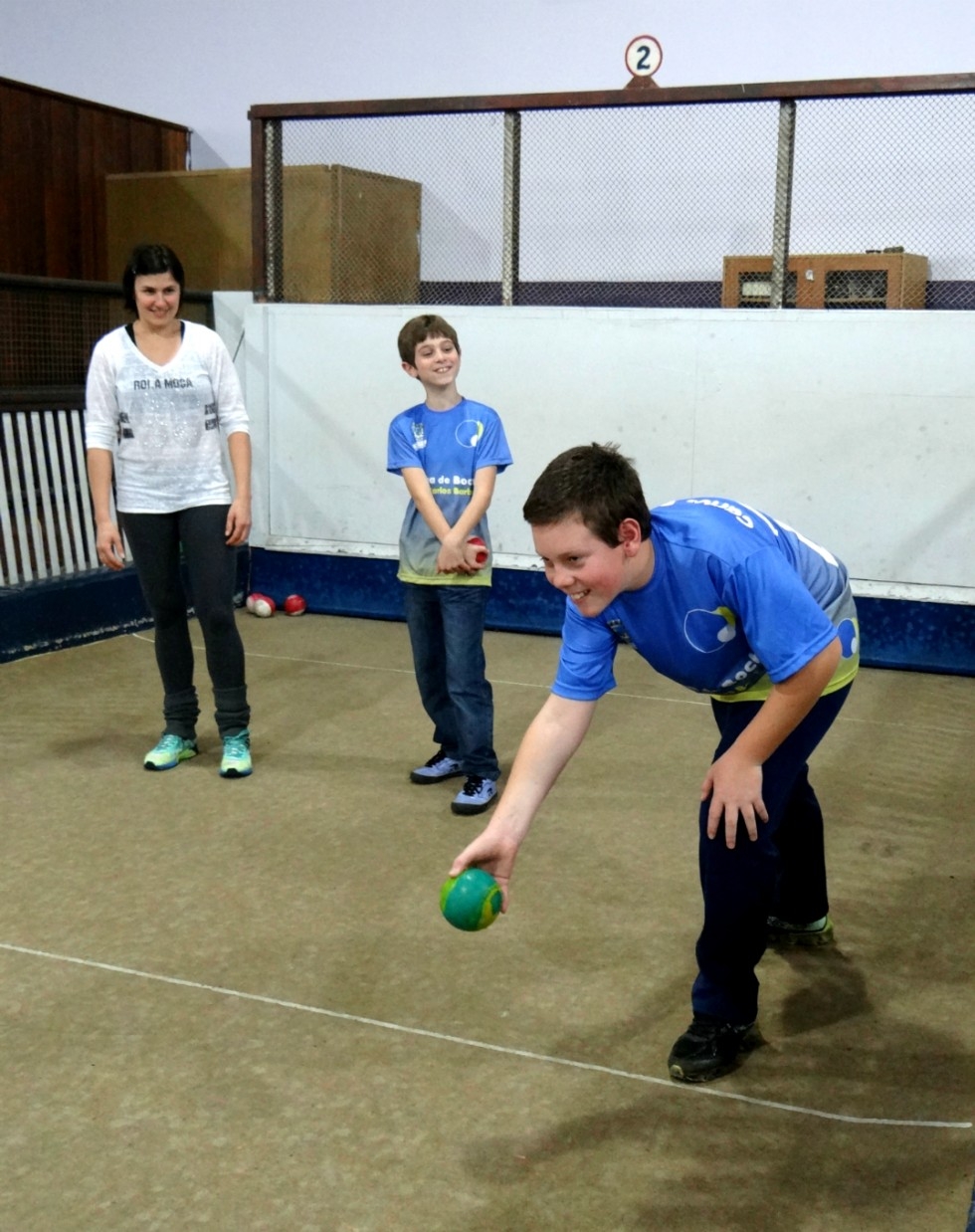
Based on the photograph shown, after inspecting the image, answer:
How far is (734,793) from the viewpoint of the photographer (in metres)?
2.31

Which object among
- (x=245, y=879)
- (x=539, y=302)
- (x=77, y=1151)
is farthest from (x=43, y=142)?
(x=77, y=1151)

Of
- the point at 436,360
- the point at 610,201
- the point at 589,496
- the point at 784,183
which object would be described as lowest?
the point at 589,496

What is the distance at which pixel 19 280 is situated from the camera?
577 centimetres

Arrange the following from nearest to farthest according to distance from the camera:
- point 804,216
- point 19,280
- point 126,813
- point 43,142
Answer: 1. point 126,813
2. point 19,280
3. point 804,216
4. point 43,142

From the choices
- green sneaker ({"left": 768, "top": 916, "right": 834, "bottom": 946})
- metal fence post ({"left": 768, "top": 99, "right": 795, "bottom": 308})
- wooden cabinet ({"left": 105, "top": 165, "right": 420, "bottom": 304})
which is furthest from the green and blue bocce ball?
wooden cabinet ({"left": 105, "top": 165, "right": 420, "bottom": 304})

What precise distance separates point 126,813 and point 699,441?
Answer: 3.27 metres

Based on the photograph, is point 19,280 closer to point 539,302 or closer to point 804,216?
point 539,302

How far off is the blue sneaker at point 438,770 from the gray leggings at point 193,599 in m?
0.59

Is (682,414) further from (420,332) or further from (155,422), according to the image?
(155,422)

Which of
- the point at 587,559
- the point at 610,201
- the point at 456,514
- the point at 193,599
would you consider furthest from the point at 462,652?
the point at 610,201

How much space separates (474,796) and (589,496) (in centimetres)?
208

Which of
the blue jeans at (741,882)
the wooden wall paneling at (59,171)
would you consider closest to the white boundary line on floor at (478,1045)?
the blue jeans at (741,882)

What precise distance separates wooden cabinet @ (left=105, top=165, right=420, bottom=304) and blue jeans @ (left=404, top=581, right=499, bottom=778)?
3.11 m

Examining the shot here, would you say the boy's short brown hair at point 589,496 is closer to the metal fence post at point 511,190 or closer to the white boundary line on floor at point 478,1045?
the white boundary line on floor at point 478,1045
